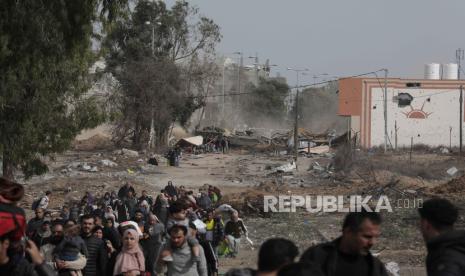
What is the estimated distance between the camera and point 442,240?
431 cm

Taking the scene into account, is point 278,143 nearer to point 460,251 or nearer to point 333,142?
point 333,142

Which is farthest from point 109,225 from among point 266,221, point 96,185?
point 96,185

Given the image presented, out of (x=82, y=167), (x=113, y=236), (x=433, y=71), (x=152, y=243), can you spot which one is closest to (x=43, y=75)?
(x=152, y=243)

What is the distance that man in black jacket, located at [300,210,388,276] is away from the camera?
4586 millimetres

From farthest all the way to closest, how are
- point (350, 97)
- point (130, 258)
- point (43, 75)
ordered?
point (350, 97), point (43, 75), point (130, 258)

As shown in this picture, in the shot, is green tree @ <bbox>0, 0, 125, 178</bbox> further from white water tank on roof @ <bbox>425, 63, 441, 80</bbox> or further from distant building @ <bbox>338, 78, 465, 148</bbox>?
white water tank on roof @ <bbox>425, 63, 441, 80</bbox>

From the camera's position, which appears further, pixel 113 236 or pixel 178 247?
pixel 113 236

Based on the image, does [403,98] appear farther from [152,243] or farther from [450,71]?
[152,243]

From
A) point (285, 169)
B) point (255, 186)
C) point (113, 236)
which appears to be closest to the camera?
point (113, 236)

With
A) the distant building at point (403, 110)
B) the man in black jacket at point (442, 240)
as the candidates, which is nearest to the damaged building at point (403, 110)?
the distant building at point (403, 110)

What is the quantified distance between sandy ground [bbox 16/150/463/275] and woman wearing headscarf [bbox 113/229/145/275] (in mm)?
6890

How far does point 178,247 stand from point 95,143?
5611cm

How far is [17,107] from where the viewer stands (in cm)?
1405

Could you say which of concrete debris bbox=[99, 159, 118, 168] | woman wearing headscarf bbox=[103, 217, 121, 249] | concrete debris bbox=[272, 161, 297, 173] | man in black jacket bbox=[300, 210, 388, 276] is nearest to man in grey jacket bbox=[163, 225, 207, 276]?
woman wearing headscarf bbox=[103, 217, 121, 249]
